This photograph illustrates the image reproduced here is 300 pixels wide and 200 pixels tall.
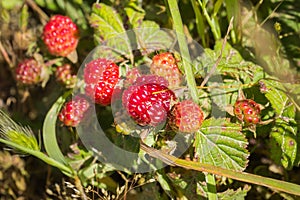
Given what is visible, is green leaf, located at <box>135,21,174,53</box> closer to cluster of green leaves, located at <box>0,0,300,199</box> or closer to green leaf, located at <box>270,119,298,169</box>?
cluster of green leaves, located at <box>0,0,300,199</box>

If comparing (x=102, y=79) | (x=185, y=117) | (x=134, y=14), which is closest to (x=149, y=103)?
(x=185, y=117)

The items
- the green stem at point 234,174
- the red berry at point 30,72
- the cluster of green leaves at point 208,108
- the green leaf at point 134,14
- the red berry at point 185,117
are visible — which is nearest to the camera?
the green stem at point 234,174

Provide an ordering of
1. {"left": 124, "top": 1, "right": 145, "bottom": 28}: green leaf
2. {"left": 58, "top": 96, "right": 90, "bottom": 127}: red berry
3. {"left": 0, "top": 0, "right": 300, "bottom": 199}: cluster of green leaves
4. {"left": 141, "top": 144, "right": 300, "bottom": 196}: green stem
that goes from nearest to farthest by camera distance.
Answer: {"left": 141, "top": 144, "right": 300, "bottom": 196}: green stem → {"left": 0, "top": 0, "right": 300, "bottom": 199}: cluster of green leaves → {"left": 58, "top": 96, "right": 90, "bottom": 127}: red berry → {"left": 124, "top": 1, "right": 145, "bottom": 28}: green leaf

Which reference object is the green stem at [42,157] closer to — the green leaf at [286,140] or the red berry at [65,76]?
the red berry at [65,76]

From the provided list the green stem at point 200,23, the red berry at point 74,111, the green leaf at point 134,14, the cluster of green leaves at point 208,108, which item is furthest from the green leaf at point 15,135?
the green stem at point 200,23

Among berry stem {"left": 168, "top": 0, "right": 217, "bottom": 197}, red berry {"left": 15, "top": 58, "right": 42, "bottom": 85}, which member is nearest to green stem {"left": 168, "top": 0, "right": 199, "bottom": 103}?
berry stem {"left": 168, "top": 0, "right": 217, "bottom": 197}

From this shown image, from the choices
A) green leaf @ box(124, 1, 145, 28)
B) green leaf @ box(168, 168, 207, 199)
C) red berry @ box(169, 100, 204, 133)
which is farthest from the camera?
green leaf @ box(124, 1, 145, 28)

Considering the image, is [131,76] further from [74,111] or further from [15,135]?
[15,135]
